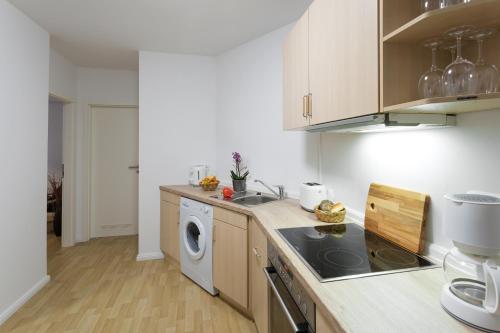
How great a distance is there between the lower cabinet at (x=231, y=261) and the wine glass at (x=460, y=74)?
4.69ft

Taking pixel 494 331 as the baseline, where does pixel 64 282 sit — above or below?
below

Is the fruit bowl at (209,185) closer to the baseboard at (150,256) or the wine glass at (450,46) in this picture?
the baseboard at (150,256)

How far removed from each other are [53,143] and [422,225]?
5233 millimetres

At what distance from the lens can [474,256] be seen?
0.75 metres

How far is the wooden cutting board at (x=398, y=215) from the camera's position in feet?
3.61

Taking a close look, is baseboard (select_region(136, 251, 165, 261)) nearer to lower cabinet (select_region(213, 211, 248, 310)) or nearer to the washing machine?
the washing machine

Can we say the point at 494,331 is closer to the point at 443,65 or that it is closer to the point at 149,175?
the point at 443,65

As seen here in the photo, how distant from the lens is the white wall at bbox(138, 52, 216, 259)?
3059mm

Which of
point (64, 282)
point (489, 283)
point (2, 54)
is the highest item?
point (2, 54)

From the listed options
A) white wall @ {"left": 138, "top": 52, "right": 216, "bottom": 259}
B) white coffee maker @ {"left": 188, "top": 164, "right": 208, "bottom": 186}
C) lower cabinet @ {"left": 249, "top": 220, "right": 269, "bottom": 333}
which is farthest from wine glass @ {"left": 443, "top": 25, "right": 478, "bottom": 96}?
white wall @ {"left": 138, "top": 52, "right": 216, "bottom": 259}

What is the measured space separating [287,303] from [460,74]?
103 cm

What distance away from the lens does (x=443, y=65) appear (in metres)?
0.95

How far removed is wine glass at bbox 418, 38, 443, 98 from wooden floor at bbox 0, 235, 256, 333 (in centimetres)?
182

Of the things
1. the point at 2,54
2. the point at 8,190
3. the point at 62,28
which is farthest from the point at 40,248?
the point at 62,28
